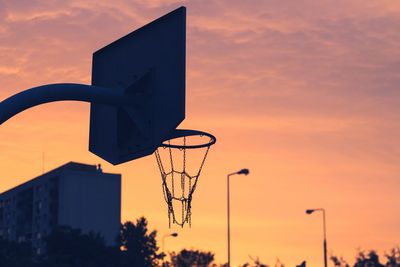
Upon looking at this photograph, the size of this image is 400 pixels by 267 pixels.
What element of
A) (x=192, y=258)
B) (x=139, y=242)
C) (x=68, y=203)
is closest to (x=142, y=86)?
(x=139, y=242)

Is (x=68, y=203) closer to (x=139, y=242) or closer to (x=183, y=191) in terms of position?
(x=139, y=242)

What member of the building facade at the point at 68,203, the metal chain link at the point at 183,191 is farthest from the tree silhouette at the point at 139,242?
Result: the metal chain link at the point at 183,191

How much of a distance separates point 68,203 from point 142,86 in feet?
402

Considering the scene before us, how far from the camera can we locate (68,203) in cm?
13500

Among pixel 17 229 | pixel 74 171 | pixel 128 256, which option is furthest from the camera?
pixel 17 229

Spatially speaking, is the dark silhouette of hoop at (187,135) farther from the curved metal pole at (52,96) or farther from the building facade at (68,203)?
the building facade at (68,203)

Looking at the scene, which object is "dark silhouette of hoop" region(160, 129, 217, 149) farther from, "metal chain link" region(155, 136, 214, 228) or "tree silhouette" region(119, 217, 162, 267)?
"tree silhouette" region(119, 217, 162, 267)

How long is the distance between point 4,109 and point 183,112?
2.60 m

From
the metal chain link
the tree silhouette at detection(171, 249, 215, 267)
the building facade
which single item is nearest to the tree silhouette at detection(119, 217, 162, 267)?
the tree silhouette at detection(171, 249, 215, 267)

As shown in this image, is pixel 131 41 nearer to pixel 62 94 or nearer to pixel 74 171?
pixel 62 94

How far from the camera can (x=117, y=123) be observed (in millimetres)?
14867

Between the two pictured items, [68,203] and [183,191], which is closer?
[183,191]

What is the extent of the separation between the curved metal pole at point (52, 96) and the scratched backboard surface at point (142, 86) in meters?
0.54

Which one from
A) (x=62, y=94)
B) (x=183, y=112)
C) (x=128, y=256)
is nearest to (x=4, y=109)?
(x=62, y=94)
